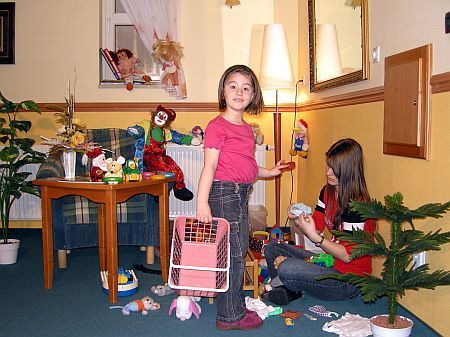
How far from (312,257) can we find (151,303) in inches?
35.1

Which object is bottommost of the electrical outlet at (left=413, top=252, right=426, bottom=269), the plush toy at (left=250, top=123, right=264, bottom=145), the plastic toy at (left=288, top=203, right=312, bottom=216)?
the electrical outlet at (left=413, top=252, right=426, bottom=269)

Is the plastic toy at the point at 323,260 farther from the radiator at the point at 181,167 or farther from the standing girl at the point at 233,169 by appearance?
the radiator at the point at 181,167

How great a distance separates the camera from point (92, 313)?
2.74 meters

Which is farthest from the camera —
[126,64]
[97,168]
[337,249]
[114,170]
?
[126,64]

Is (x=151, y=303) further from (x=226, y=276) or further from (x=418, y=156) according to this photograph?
(x=418, y=156)

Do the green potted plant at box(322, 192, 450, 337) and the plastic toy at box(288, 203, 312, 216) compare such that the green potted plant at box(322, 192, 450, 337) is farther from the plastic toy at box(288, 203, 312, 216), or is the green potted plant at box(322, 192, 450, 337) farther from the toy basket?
the plastic toy at box(288, 203, 312, 216)

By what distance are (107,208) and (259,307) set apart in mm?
936

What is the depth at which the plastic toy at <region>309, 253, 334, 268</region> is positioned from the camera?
9.55ft

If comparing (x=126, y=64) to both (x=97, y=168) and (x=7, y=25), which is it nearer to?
(x=7, y=25)

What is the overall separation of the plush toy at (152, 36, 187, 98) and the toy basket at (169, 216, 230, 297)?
2.45 meters

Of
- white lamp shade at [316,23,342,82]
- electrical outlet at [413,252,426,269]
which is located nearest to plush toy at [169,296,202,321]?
electrical outlet at [413,252,426,269]

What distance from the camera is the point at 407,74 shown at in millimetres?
2541

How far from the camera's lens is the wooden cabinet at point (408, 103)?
7.86ft

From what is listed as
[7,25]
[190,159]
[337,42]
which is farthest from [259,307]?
[7,25]
